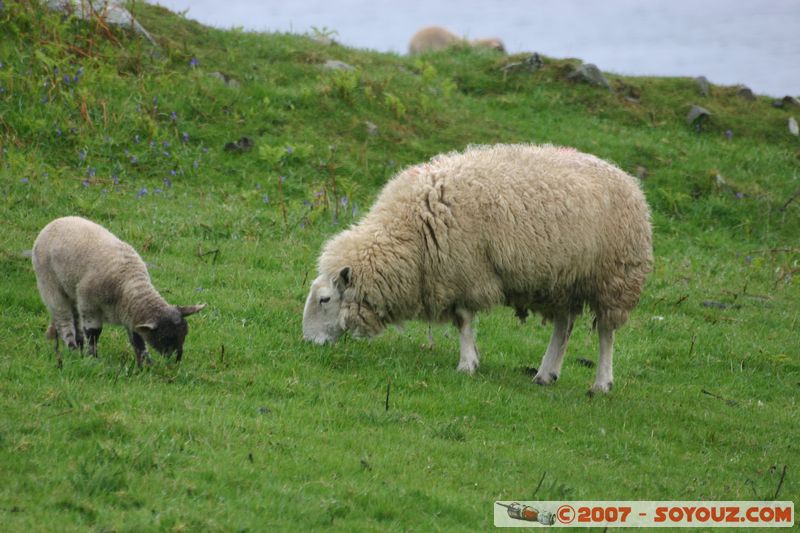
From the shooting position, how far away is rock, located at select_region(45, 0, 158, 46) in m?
16.5

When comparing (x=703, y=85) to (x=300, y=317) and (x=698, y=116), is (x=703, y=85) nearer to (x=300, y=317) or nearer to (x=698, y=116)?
(x=698, y=116)

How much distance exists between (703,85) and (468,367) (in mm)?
15273

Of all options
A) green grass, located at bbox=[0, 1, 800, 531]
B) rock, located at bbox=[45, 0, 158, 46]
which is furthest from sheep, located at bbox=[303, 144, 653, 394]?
rock, located at bbox=[45, 0, 158, 46]

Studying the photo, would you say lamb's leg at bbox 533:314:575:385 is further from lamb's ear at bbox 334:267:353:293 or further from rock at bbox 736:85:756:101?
rock at bbox 736:85:756:101

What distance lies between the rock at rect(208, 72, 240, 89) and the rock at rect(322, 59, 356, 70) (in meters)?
Answer: 2.23

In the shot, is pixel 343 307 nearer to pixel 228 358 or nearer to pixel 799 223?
pixel 228 358

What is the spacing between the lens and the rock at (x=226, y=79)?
17172 mm

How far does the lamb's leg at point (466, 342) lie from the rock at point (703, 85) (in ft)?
48.0

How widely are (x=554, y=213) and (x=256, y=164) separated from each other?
7461mm

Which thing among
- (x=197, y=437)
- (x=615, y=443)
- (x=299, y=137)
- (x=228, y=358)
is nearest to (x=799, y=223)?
(x=299, y=137)

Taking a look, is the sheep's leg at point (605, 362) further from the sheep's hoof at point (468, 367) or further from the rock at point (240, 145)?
the rock at point (240, 145)

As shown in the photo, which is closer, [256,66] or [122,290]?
[122,290]

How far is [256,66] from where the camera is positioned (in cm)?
1831

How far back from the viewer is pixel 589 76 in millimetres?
21281
